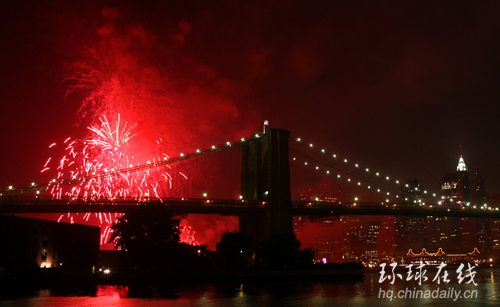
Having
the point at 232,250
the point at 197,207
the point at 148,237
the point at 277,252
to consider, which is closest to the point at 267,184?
the point at 197,207

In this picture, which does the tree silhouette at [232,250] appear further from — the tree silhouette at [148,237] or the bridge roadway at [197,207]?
the tree silhouette at [148,237]

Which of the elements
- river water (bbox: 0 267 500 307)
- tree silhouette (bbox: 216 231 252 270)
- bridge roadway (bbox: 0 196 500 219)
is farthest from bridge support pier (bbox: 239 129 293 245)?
river water (bbox: 0 267 500 307)

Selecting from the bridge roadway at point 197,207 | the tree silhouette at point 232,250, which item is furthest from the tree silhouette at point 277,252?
the bridge roadway at point 197,207

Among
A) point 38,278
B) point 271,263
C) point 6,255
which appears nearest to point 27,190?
point 6,255

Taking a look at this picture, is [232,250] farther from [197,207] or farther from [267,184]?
[267,184]

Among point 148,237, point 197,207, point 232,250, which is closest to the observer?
point 148,237

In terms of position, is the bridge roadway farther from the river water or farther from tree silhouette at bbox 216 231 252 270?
the river water

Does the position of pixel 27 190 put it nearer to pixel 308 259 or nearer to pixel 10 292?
→ pixel 10 292
